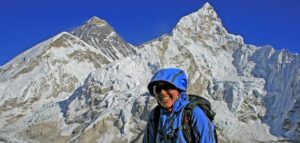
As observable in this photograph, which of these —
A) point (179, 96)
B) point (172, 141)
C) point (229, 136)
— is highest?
point (229, 136)

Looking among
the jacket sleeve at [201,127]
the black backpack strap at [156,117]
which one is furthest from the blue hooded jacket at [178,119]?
the black backpack strap at [156,117]

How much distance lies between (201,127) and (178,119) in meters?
0.25

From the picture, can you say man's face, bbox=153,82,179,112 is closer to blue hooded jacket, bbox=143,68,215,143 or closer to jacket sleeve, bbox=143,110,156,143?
blue hooded jacket, bbox=143,68,215,143

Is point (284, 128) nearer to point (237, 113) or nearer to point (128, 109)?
point (237, 113)

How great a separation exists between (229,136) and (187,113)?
173m

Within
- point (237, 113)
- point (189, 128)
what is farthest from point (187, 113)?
point (237, 113)

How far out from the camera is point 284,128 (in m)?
Answer: 183

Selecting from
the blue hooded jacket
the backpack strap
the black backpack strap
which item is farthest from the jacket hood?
the black backpack strap

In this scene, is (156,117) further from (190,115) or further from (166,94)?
(190,115)

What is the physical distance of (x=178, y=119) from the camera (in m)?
5.68

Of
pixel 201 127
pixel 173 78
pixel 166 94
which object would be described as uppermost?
pixel 173 78

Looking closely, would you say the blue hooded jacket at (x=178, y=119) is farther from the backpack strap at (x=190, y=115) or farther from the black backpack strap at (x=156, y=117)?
the black backpack strap at (x=156, y=117)

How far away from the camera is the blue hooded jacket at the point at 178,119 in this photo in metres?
5.54

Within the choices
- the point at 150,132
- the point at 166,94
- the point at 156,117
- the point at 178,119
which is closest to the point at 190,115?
the point at 178,119
